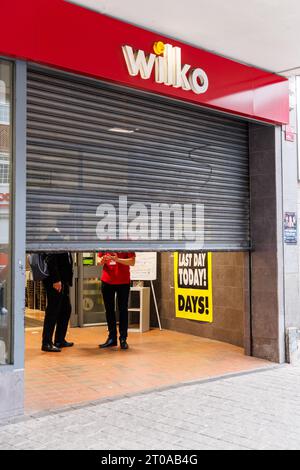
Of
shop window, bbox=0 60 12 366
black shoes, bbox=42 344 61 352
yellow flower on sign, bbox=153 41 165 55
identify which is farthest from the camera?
black shoes, bbox=42 344 61 352

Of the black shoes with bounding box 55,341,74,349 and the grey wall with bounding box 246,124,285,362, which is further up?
the grey wall with bounding box 246,124,285,362

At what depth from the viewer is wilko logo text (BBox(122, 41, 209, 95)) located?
5203mm

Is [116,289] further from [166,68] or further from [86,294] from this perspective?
[166,68]

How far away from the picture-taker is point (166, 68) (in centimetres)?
550

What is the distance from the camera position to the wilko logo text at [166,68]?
17.1 ft

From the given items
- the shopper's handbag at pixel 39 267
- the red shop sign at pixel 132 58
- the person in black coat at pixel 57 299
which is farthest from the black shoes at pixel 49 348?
the red shop sign at pixel 132 58

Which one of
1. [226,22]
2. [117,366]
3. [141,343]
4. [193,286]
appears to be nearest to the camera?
[226,22]

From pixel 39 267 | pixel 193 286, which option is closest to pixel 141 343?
pixel 193 286

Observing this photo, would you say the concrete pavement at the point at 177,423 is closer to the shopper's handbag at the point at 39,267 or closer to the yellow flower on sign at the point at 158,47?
the shopper's handbag at the point at 39,267

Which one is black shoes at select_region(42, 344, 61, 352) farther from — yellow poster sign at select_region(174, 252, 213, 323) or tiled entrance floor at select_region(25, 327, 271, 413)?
yellow poster sign at select_region(174, 252, 213, 323)

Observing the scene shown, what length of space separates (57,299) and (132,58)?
3302 millimetres

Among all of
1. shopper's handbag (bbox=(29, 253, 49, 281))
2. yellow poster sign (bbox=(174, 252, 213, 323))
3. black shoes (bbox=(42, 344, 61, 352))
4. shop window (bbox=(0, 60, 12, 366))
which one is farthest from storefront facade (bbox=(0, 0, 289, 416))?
black shoes (bbox=(42, 344, 61, 352))

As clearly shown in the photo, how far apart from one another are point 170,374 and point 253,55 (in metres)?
3.68

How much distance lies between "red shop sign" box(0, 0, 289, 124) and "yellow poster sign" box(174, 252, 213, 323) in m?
2.47
